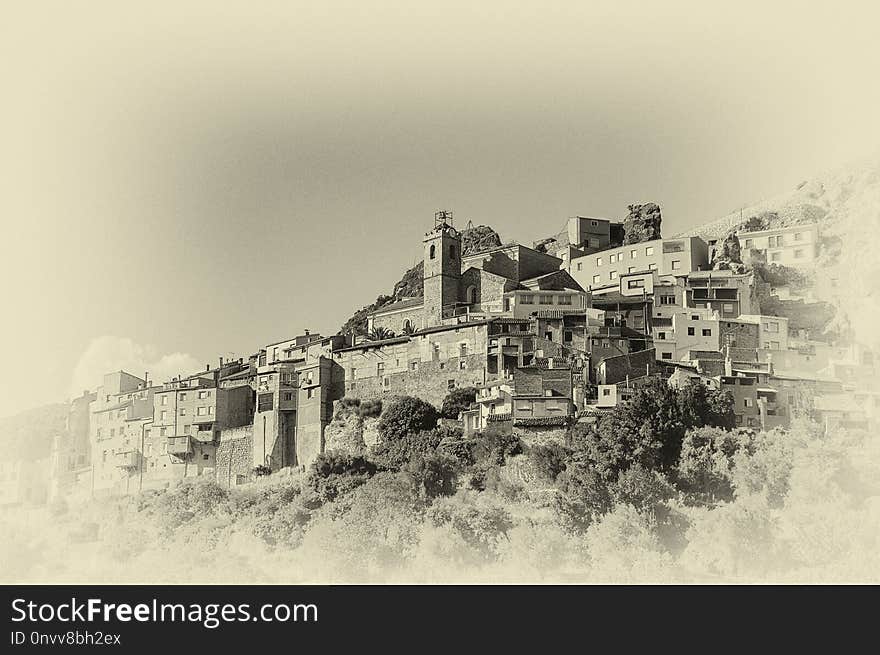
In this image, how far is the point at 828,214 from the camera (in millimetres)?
51844

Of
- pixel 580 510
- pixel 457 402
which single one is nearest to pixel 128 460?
pixel 457 402

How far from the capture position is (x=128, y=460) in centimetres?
4638

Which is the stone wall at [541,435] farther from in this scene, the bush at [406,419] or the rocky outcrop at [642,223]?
the rocky outcrop at [642,223]

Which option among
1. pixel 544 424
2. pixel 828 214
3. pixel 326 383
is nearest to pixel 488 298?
pixel 326 383

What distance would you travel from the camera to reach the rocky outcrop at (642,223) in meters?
52.5

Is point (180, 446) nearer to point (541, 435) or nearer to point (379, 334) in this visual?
point (379, 334)

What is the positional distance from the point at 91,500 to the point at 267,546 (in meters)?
12.4

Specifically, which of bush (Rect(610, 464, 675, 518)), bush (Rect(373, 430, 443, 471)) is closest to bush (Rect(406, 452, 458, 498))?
bush (Rect(373, 430, 443, 471))

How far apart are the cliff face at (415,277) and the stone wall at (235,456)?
438 inches

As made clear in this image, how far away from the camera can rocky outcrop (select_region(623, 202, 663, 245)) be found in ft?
172

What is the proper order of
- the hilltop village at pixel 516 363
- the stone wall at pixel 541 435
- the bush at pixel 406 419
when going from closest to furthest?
the stone wall at pixel 541 435 → the hilltop village at pixel 516 363 → the bush at pixel 406 419

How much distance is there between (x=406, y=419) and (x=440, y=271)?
872 centimetres

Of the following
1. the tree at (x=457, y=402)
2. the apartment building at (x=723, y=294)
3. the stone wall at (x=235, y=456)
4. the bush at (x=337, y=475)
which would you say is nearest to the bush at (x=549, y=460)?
the tree at (x=457, y=402)

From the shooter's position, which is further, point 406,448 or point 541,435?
point 406,448
